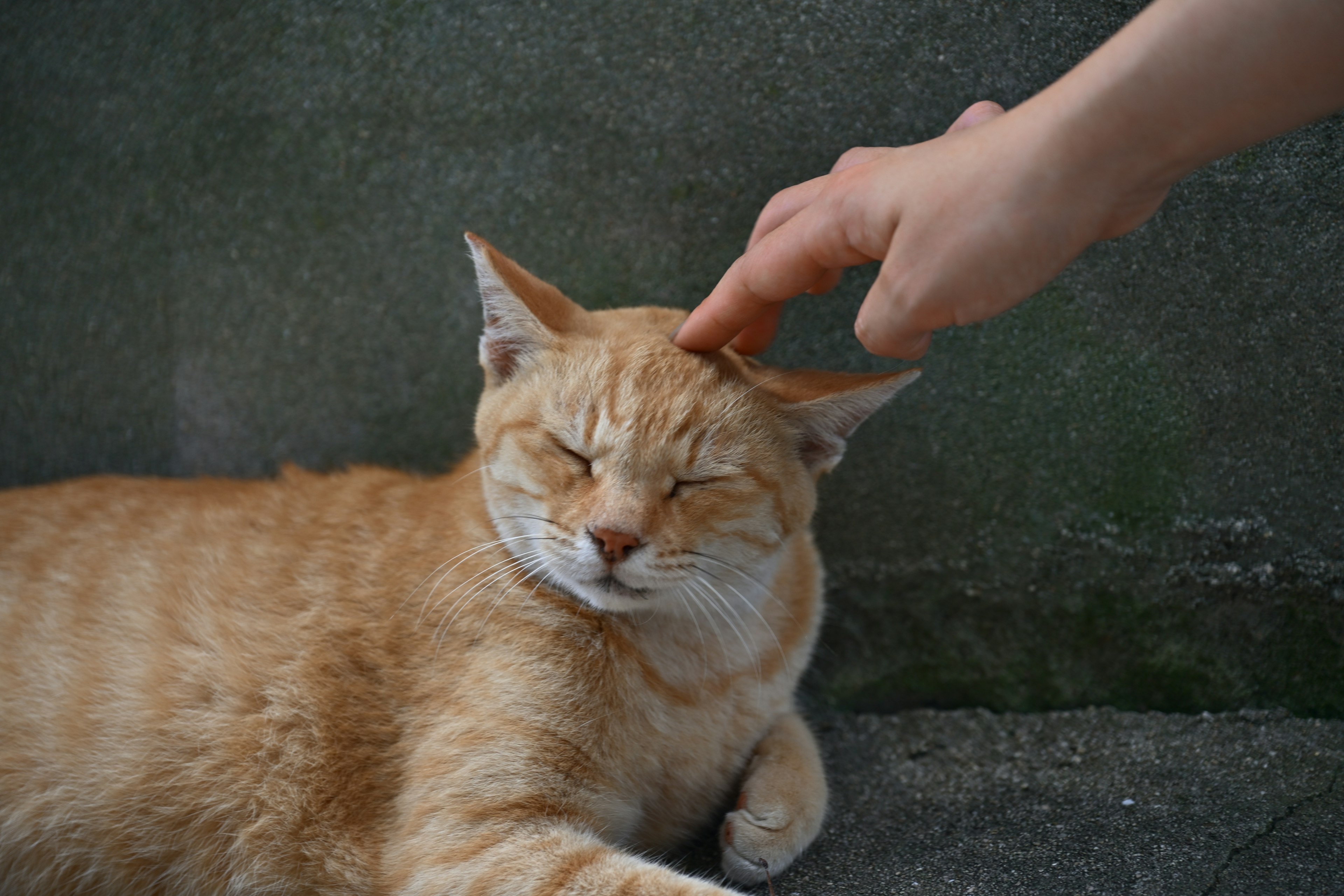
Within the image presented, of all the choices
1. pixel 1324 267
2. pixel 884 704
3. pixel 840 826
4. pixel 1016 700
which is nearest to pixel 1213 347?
pixel 1324 267

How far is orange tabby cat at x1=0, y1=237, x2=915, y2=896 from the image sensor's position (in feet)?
6.18

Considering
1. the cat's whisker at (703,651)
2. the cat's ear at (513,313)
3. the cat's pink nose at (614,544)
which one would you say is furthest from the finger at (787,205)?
the cat's whisker at (703,651)

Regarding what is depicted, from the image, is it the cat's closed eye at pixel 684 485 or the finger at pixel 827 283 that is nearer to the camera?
the cat's closed eye at pixel 684 485

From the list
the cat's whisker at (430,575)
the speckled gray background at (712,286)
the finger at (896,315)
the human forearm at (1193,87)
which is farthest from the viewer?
the speckled gray background at (712,286)

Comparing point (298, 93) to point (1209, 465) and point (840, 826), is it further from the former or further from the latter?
point (1209, 465)

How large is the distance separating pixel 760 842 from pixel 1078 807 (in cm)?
79

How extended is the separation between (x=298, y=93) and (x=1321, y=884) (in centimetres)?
319

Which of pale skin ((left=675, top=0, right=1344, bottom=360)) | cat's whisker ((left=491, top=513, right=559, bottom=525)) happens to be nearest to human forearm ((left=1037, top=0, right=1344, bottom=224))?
pale skin ((left=675, top=0, right=1344, bottom=360))

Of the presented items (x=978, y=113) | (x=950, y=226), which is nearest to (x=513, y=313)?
(x=950, y=226)

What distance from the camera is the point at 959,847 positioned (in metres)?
2.05

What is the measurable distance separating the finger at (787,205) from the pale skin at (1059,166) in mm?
79

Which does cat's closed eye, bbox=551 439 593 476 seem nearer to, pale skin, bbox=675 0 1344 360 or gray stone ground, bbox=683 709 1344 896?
pale skin, bbox=675 0 1344 360

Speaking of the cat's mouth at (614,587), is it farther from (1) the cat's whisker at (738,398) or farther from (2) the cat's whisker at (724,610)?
(1) the cat's whisker at (738,398)

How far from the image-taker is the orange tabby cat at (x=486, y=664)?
74.2 inches
